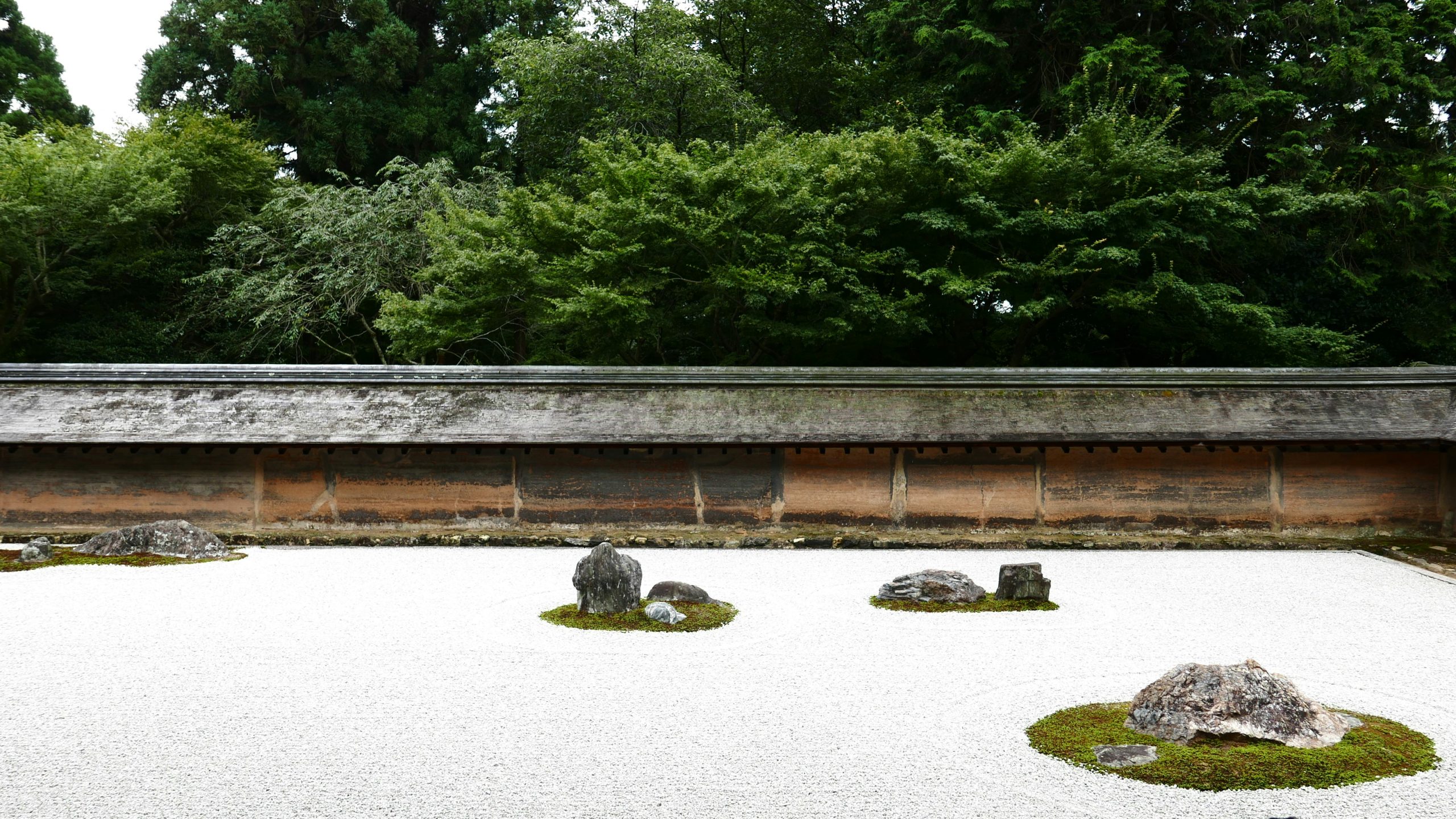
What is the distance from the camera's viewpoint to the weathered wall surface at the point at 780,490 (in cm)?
1166

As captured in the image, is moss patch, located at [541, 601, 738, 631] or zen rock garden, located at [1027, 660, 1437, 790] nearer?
zen rock garden, located at [1027, 660, 1437, 790]

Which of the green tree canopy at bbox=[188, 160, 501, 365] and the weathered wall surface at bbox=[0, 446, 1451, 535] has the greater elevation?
the green tree canopy at bbox=[188, 160, 501, 365]

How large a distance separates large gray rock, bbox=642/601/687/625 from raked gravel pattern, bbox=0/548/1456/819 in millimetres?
272

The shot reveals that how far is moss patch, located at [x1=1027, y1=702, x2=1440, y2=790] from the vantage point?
4.03 m

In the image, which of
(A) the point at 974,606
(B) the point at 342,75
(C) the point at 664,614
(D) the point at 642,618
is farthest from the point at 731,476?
(B) the point at 342,75

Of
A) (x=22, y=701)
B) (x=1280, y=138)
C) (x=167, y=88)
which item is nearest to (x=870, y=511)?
(x=22, y=701)

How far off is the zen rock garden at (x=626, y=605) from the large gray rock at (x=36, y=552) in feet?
20.0

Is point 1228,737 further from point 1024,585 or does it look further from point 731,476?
point 731,476

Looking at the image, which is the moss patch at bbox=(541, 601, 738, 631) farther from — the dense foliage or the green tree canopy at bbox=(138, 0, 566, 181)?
the green tree canopy at bbox=(138, 0, 566, 181)

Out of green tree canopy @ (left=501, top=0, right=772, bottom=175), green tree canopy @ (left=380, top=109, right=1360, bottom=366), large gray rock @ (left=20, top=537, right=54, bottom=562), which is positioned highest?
green tree canopy @ (left=501, top=0, right=772, bottom=175)

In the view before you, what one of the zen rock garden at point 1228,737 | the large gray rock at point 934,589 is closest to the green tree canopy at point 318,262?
the large gray rock at point 934,589

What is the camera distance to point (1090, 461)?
11688mm

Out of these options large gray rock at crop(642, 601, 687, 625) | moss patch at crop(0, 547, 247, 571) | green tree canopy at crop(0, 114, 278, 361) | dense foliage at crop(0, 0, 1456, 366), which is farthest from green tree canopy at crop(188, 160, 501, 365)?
large gray rock at crop(642, 601, 687, 625)

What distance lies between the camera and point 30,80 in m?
26.2
